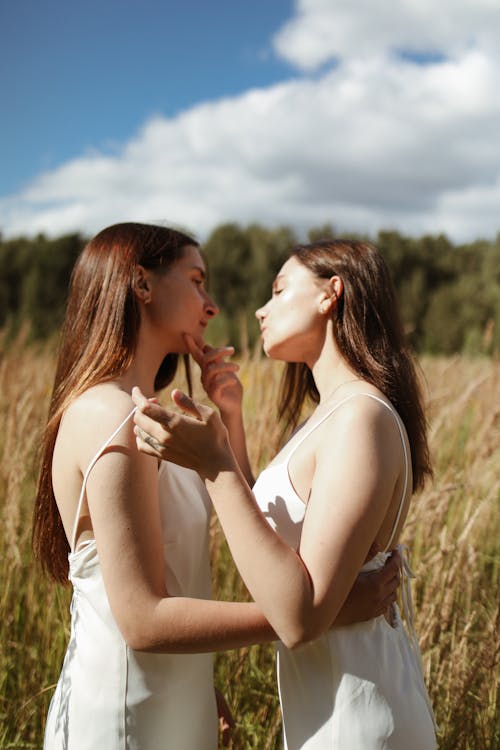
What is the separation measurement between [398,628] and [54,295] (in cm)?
1324

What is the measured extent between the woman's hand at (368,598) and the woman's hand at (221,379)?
2.75 ft

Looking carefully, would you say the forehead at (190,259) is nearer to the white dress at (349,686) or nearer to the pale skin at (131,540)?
the pale skin at (131,540)

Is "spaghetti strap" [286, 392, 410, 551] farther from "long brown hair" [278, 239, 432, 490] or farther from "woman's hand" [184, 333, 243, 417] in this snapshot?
"woman's hand" [184, 333, 243, 417]

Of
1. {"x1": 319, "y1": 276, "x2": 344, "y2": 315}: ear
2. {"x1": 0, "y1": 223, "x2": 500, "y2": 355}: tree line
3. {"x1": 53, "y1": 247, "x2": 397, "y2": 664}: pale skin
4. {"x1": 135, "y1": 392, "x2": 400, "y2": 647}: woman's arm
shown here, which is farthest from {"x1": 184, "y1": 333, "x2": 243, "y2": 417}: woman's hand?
{"x1": 0, "y1": 223, "x2": 500, "y2": 355}: tree line

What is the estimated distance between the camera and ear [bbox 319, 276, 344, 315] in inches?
66.2

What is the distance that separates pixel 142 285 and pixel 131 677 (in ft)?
3.02

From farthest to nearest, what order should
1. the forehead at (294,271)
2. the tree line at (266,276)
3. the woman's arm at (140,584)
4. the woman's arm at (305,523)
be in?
1. the tree line at (266,276)
2. the forehead at (294,271)
3. the woman's arm at (140,584)
4. the woman's arm at (305,523)

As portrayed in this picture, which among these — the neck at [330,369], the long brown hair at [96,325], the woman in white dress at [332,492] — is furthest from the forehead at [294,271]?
the long brown hair at [96,325]

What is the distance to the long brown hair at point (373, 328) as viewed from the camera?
162cm

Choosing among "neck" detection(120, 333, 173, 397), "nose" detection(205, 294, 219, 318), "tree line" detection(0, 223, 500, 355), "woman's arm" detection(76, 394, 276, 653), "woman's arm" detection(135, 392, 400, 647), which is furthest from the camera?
"tree line" detection(0, 223, 500, 355)

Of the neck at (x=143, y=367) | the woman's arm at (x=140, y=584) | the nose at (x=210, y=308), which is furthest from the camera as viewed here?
the nose at (x=210, y=308)

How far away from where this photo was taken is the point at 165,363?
2152mm

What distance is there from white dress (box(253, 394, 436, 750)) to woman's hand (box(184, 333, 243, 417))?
0.62 meters

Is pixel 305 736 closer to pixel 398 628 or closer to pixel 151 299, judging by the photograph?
pixel 398 628
